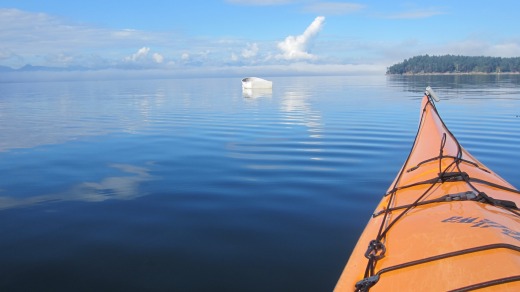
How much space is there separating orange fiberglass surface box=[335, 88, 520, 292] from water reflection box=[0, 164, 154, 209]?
6.01m

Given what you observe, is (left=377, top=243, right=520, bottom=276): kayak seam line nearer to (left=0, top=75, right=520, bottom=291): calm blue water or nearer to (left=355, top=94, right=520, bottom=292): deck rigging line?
(left=355, top=94, right=520, bottom=292): deck rigging line

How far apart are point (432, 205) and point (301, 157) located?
25.8ft

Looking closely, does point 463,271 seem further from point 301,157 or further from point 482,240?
point 301,157

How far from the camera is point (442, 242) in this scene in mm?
3658

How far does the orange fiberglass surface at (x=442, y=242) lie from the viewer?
123 inches

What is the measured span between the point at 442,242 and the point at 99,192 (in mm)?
7794

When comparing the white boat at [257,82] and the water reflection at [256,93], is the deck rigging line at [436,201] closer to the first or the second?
the water reflection at [256,93]

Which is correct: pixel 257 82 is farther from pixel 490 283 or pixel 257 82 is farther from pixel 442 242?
pixel 490 283

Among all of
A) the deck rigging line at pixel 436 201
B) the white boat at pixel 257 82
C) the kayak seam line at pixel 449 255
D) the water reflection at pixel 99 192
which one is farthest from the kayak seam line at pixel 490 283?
the white boat at pixel 257 82

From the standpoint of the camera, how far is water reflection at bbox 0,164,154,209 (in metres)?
8.75

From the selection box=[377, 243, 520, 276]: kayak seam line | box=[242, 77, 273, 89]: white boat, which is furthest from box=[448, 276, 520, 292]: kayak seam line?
box=[242, 77, 273, 89]: white boat

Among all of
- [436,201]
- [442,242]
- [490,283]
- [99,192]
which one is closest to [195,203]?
[99,192]

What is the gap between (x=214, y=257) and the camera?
6070mm

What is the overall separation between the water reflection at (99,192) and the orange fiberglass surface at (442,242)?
6014mm
